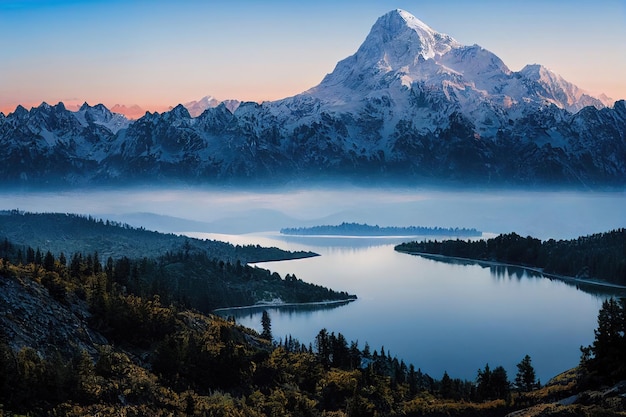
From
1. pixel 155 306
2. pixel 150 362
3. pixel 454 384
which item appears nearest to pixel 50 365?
pixel 150 362

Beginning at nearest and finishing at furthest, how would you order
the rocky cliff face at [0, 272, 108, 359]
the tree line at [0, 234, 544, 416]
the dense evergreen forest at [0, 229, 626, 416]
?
the tree line at [0, 234, 544, 416] → the dense evergreen forest at [0, 229, 626, 416] → the rocky cliff face at [0, 272, 108, 359]

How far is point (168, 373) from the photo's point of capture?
295 feet

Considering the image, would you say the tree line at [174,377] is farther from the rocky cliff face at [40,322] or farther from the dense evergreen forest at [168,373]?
the rocky cliff face at [40,322]

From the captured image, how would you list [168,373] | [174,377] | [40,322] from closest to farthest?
1. [40,322]
2. [174,377]
3. [168,373]

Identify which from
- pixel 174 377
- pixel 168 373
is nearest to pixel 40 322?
pixel 168 373

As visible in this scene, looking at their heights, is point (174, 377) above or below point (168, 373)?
below

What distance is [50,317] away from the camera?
8775cm

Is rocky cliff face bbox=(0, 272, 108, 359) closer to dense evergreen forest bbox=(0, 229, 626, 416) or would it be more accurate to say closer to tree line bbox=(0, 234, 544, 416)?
dense evergreen forest bbox=(0, 229, 626, 416)

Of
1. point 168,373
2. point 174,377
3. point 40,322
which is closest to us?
point 40,322

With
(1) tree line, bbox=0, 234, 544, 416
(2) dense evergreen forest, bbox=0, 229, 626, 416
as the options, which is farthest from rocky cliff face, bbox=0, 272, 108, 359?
(1) tree line, bbox=0, 234, 544, 416

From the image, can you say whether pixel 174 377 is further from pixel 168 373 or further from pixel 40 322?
pixel 40 322

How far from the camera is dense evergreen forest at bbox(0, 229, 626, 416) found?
232 ft

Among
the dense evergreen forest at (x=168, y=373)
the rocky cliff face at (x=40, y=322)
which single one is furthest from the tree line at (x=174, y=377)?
the rocky cliff face at (x=40, y=322)

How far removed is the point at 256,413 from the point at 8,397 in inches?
1067
